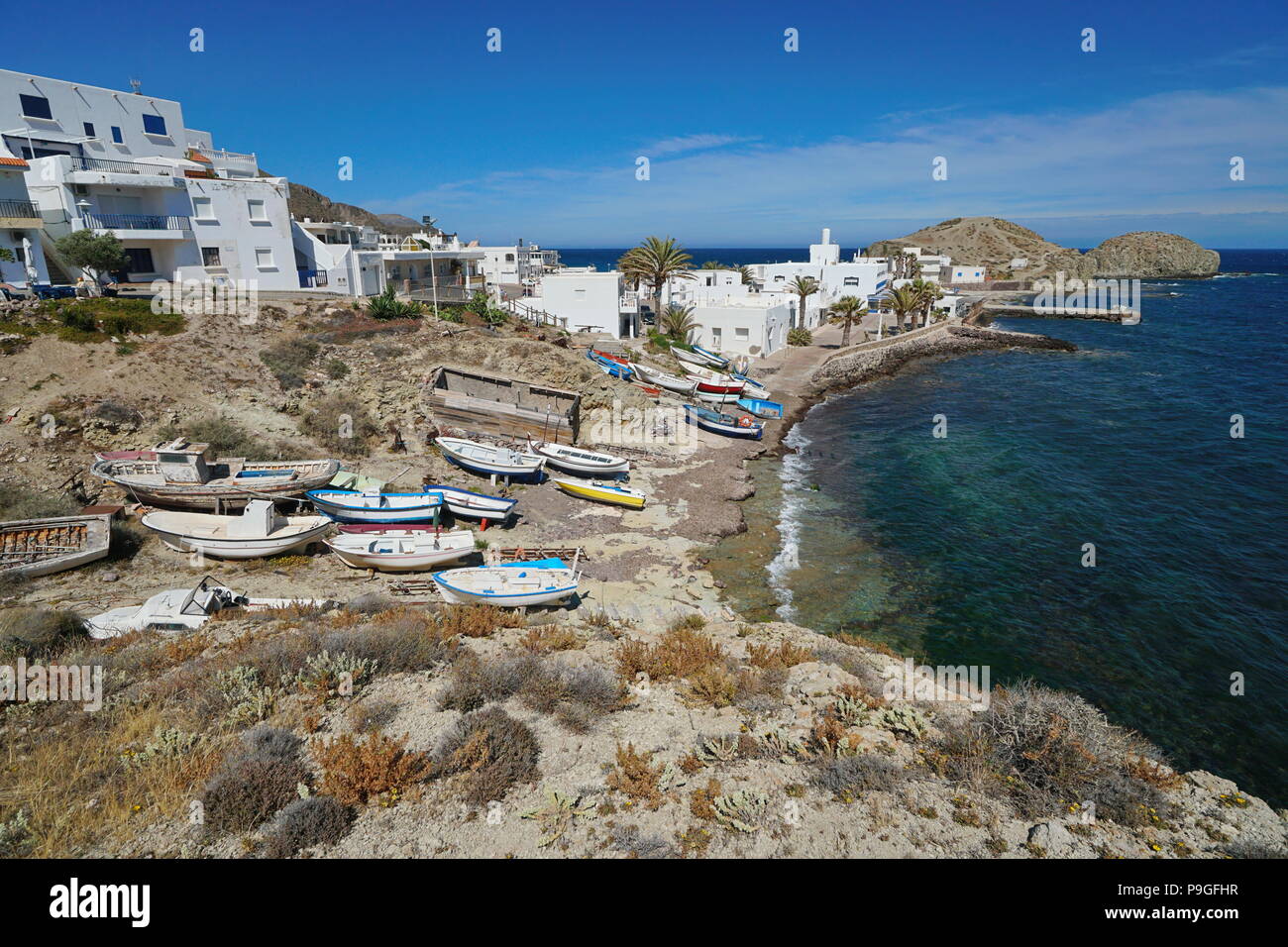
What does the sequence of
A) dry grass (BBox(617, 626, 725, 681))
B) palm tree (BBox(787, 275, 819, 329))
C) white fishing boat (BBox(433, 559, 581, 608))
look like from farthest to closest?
palm tree (BBox(787, 275, 819, 329)) → white fishing boat (BBox(433, 559, 581, 608)) → dry grass (BBox(617, 626, 725, 681))

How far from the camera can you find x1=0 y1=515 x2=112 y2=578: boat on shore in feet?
58.5

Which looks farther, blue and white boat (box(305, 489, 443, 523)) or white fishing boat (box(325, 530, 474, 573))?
blue and white boat (box(305, 489, 443, 523))

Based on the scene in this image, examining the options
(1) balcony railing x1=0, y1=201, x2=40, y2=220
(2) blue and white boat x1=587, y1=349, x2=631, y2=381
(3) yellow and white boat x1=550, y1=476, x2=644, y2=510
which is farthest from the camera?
(2) blue and white boat x1=587, y1=349, x2=631, y2=381

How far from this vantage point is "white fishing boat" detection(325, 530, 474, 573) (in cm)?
2011

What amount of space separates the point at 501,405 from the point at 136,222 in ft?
85.8

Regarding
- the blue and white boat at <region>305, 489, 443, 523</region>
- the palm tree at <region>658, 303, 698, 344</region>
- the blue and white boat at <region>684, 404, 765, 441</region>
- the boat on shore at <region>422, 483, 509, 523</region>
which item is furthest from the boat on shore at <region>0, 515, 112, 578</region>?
the palm tree at <region>658, 303, 698, 344</region>

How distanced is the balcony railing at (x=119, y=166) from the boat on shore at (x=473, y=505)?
3149 cm

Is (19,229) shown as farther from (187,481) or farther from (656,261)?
(656,261)

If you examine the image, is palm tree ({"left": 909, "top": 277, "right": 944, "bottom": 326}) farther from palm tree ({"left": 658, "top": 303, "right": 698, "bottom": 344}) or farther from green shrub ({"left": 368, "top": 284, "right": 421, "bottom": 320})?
green shrub ({"left": 368, "top": 284, "right": 421, "bottom": 320})

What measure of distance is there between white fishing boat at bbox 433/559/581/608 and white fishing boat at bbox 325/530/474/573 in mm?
1648

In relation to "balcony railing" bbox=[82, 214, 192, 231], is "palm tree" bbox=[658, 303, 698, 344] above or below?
below

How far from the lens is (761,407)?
42.8m

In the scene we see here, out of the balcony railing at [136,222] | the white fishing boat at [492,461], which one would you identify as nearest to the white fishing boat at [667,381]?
the white fishing boat at [492,461]

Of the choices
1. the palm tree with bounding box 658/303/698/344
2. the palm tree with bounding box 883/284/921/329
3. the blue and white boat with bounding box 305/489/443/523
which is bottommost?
the blue and white boat with bounding box 305/489/443/523
